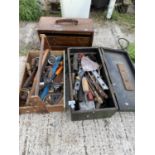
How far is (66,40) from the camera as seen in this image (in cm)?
172

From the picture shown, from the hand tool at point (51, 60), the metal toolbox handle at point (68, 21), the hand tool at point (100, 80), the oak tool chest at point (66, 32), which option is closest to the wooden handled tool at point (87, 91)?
the hand tool at point (100, 80)

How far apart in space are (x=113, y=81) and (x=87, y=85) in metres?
0.31

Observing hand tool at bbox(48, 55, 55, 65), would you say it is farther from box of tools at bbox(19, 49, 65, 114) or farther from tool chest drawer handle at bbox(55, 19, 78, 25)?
tool chest drawer handle at bbox(55, 19, 78, 25)

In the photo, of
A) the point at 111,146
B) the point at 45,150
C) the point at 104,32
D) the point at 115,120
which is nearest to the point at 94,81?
the point at 115,120

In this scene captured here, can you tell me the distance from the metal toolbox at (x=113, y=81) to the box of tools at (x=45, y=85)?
0.44ft

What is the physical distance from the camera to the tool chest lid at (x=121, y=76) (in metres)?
1.40

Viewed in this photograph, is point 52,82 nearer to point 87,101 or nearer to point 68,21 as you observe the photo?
point 87,101

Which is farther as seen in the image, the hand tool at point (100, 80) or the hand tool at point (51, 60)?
the hand tool at point (51, 60)

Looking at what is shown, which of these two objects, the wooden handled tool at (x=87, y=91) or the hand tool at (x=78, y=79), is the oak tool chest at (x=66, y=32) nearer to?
the hand tool at (x=78, y=79)

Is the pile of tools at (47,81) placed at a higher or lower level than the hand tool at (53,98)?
higher

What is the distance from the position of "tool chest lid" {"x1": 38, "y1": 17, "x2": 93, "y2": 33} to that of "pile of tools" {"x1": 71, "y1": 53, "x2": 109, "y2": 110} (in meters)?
0.30

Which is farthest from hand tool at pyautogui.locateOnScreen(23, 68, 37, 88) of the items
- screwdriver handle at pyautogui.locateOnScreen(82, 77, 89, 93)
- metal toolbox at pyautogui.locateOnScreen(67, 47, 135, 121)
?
screwdriver handle at pyautogui.locateOnScreen(82, 77, 89, 93)

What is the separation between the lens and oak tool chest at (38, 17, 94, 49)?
1.63m
